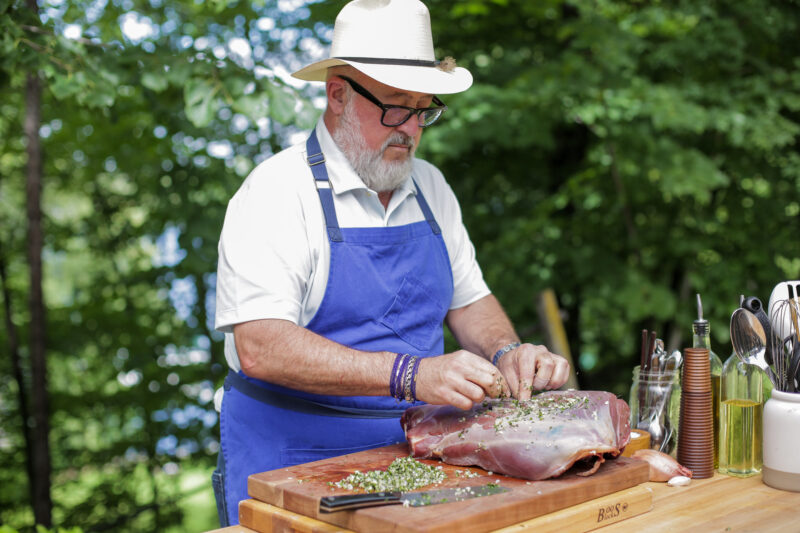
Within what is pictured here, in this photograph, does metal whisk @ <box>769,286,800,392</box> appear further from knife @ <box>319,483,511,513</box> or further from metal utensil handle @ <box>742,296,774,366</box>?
knife @ <box>319,483,511,513</box>

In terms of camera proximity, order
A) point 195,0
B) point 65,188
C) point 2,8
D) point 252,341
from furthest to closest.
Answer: point 65,188
point 195,0
point 2,8
point 252,341

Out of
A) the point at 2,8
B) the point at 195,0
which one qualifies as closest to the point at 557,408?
the point at 2,8

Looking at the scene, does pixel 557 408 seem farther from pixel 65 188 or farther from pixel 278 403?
pixel 65 188

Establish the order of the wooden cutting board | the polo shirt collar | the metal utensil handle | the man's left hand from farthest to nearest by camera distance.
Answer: the polo shirt collar, the man's left hand, the metal utensil handle, the wooden cutting board

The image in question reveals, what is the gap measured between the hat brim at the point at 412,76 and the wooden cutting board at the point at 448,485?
1113 millimetres

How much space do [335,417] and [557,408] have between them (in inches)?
27.0

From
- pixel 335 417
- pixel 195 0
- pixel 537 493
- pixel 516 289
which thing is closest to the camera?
pixel 537 493

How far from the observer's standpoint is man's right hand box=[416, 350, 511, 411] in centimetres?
194

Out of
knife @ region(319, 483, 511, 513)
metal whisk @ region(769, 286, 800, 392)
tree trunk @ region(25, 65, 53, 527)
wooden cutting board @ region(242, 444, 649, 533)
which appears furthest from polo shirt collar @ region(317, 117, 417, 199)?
tree trunk @ region(25, 65, 53, 527)

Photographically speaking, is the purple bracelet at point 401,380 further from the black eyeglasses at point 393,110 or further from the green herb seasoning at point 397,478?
the black eyeglasses at point 393,110

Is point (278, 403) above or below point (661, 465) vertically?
above

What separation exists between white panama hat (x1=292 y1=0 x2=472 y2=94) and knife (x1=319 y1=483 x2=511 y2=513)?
127cm

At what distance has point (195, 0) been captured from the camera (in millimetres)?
5125

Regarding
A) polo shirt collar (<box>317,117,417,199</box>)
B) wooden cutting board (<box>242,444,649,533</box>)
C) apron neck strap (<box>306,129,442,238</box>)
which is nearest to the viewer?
wooden cutting board (<box>242,444,649,533</box>)
